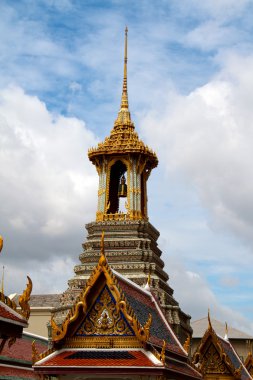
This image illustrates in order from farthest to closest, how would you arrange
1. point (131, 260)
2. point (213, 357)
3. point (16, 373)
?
point (131, 260) < point (213, 357) < point (16, 373)

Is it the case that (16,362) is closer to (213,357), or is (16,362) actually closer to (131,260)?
(213,357)

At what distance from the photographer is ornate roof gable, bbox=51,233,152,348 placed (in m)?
14.3

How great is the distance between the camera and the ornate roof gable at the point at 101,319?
47.0ft

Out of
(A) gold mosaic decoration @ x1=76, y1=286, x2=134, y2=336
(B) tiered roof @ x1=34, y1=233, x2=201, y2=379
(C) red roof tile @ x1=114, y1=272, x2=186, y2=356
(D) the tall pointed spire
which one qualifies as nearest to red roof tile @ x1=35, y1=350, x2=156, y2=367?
(B) tiered roof @ x1=34, y1=233, x2=201, y2=379

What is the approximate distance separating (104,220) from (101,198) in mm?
1675

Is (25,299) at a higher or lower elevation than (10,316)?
higher

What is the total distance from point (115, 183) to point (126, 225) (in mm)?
4691

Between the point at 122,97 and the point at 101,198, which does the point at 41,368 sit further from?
the point at 122,97

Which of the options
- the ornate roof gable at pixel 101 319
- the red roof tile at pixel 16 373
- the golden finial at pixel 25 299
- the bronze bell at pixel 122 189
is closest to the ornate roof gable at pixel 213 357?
the red roof tile at pixel 16 373

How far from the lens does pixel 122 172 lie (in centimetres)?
4297

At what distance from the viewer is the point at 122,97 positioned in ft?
147

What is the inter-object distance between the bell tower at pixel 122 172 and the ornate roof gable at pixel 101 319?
79.5 feet

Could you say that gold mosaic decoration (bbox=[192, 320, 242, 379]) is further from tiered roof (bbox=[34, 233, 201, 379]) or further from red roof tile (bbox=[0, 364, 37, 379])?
tiered roof (bbox=[34, 233, 201, 379])

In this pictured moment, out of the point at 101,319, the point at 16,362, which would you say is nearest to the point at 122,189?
the point at 16,362
